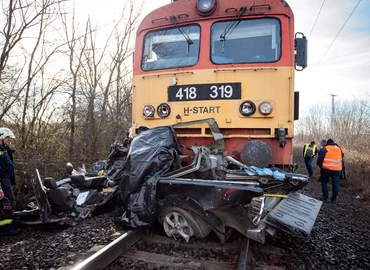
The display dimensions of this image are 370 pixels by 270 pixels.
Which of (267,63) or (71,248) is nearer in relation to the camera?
(71,248)

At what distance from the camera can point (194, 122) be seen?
4.53m

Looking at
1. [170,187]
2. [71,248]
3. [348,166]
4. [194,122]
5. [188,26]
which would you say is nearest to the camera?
[71,248]

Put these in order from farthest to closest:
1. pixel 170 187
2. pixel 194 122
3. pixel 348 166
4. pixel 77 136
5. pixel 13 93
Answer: pixel 348 166 < pixel 77 136 < pixel 13 93 < pixel 194 122 < pixel 170 187

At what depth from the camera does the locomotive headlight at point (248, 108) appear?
464 cm

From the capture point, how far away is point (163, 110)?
16.7 ft

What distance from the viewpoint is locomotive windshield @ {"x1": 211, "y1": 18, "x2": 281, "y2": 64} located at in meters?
4.74

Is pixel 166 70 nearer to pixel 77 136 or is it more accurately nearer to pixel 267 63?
pixel 267 63

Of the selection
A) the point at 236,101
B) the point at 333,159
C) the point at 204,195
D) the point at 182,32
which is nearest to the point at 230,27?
the point at 182,32

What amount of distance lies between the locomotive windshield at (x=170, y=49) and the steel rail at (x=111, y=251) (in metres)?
2.82

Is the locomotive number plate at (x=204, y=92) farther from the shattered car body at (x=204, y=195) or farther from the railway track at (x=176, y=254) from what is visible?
the railway track at (x=176, y=254)

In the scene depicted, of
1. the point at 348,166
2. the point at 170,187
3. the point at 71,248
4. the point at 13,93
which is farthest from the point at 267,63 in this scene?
the point at 348,166

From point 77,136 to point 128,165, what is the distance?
803 cm

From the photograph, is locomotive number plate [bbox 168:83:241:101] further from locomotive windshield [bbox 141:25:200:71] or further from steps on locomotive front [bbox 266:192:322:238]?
steps on locomotive front [bbox 266:192:322:238]

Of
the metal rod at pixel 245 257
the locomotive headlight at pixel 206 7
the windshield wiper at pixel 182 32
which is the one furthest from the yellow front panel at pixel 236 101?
the metal rod at pixel 245 257
